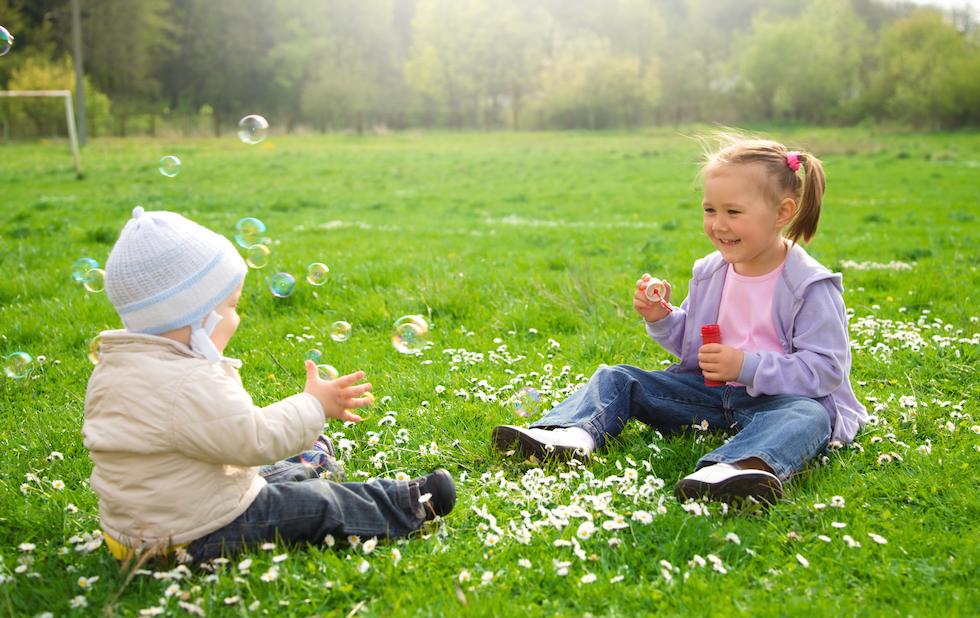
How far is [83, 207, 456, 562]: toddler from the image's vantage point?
3.25 metres

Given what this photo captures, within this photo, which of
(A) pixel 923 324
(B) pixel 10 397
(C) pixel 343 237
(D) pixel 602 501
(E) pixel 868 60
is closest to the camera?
(D) pixel 602 501

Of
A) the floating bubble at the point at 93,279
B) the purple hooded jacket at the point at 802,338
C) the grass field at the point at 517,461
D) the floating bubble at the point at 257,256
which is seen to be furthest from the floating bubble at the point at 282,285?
the purple hooded jacket at the point at 802,338

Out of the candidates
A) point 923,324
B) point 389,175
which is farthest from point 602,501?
point 389,175

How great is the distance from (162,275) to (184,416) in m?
0.55

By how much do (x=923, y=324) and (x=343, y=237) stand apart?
831 centimetres

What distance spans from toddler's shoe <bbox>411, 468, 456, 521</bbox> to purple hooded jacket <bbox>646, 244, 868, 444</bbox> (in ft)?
5.42

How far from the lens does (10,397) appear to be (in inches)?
229

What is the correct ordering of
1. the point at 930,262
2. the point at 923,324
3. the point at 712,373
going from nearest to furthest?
the point at 712,373
the point at 923,324
the point at 930,262

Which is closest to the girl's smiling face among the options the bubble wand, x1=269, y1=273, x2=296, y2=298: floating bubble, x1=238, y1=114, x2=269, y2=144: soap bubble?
the bubble wand

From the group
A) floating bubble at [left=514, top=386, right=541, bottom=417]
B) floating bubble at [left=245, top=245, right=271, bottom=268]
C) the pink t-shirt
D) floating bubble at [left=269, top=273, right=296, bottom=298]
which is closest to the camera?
the pink t-shirt

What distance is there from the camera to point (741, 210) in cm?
458

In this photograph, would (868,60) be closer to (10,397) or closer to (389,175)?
(389,175)

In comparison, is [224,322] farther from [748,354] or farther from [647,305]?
[748,354]

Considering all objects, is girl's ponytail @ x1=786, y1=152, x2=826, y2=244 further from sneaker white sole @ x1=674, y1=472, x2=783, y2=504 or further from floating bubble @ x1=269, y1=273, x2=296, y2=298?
floating bubble @ x1=269, y1=273, x2=296, y2=298
